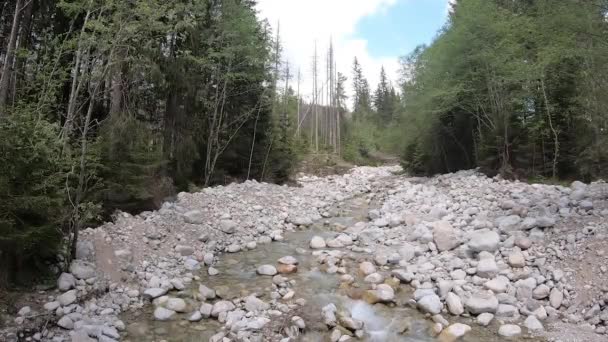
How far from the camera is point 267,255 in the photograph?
7.61 m

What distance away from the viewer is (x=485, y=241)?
262 inches

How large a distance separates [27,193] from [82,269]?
1361mm

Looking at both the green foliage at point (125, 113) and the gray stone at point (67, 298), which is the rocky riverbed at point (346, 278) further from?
the green foliage at point (125, 113)

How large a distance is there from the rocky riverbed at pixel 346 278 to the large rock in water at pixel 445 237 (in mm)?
24

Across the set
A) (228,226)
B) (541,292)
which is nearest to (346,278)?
(541,292)

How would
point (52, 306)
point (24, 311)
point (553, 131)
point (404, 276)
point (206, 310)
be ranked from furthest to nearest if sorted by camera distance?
point (553, 131)
point (404, 276)
point (206, 310)
point (52, 306)
point (24, 311)

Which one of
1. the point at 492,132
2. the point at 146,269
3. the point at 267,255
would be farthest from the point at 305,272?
the point at 492,132

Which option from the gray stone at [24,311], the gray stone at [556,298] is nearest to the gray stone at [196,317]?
the gray stone at [24,311]

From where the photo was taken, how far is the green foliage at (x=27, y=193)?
4.23m

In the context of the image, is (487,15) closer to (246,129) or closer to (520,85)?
(520,85)

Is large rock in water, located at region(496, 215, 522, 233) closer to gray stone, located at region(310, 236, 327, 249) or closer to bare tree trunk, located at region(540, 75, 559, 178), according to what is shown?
gray stone, located at region(310, 236, 327, 249)

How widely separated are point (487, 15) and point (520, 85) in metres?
2.64

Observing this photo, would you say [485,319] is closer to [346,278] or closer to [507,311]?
[507,311]

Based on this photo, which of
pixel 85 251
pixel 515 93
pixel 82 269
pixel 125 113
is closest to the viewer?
pixel 82 269
